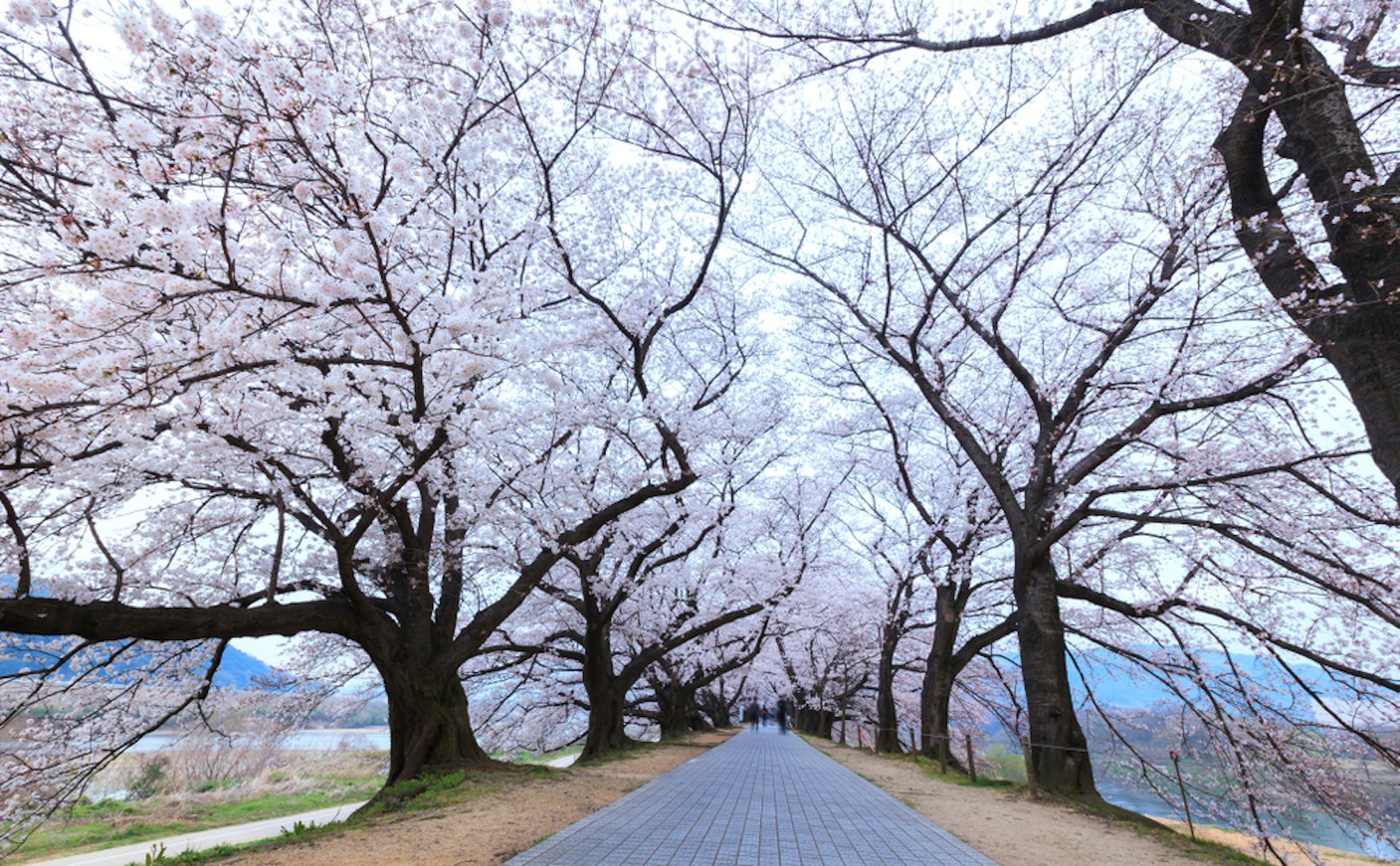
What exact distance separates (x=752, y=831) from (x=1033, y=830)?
10.3ft

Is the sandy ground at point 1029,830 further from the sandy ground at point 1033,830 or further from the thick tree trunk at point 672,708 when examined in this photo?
the thick tree trunk at point 672,708

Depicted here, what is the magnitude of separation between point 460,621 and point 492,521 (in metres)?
7.22

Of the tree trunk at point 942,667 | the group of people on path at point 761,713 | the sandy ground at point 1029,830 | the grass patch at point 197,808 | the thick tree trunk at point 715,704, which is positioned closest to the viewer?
the sandy ground at point 1029,830

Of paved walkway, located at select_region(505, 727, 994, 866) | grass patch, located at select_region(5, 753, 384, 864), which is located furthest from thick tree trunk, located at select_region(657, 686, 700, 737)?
paved walkway, located at select_region(505, 727, 994, 866)

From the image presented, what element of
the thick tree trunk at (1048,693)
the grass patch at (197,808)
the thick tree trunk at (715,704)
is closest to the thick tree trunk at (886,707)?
the thick tree trunk at (1048,693)

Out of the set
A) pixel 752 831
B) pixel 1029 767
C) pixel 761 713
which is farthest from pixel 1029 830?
pixel 761 713

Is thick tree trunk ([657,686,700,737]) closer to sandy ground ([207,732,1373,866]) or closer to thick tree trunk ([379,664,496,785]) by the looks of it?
sandy ground ([207,732,1373,866])

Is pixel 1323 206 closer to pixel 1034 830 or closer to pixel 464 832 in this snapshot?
pixel 1034 830

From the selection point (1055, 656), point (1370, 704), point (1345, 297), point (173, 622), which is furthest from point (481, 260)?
point (1370, 704)

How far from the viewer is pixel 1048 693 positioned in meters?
9.25

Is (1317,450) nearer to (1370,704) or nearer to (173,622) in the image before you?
(1370,704)

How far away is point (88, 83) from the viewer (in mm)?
4535

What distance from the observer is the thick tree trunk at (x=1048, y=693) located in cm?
899

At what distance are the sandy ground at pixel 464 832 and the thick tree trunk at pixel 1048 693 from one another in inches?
235
